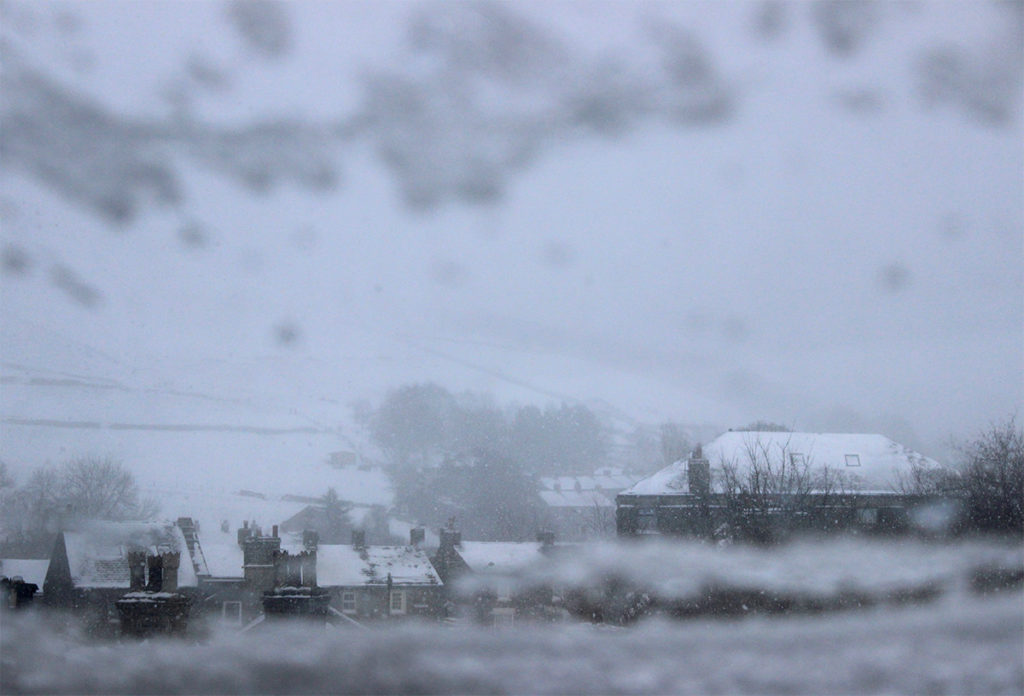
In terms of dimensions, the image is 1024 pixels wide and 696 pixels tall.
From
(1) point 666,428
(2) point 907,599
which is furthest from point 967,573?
(1) point 666,428

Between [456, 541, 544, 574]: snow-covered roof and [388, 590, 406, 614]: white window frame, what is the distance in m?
5.75

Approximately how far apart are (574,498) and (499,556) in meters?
23.7

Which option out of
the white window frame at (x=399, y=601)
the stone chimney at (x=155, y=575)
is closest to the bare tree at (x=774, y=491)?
the white window frame at (x=399, y=601)

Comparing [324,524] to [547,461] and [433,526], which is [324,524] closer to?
[433,526]

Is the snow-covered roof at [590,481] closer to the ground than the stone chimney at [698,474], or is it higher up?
higher up

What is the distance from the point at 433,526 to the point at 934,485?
27.6m

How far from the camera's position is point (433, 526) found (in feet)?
193

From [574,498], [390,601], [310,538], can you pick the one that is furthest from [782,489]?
[574,498]

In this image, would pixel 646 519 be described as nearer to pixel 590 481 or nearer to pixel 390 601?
pixel 390 601

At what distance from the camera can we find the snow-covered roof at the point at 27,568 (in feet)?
100.0

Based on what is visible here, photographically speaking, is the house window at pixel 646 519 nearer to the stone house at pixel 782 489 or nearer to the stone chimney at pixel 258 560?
the stone house at pixel 782 489

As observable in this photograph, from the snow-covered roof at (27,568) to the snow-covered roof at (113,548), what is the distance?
128 cm

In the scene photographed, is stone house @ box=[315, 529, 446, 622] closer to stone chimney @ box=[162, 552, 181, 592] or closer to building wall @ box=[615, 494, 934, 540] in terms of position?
stone chimney @ box=[162, 552, 181, 592]

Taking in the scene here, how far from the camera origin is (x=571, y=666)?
862cm
